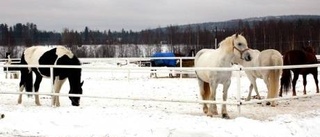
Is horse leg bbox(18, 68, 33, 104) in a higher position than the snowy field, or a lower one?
higher

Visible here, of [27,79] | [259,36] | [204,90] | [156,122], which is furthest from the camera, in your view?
Result: [259,36]

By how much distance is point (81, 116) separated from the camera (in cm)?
895

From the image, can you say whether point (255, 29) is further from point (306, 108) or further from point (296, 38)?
point (306, 108)

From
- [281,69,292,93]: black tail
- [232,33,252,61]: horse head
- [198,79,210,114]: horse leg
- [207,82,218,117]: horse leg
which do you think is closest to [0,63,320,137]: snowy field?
[207,82,218,117]: horse leg

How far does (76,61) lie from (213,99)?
456 centimetres

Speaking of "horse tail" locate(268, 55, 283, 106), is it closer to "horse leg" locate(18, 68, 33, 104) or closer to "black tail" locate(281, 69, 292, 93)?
"black tail" locate(281, 69, 292, 93)

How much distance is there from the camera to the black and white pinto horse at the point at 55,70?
37.4 ft

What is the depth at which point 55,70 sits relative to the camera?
37.5ft

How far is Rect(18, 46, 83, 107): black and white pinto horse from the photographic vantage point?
11.4 m

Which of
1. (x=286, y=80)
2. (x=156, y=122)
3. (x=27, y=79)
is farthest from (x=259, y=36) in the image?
(x=156, y=122)

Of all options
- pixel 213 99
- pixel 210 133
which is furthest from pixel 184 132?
pixel 213 99

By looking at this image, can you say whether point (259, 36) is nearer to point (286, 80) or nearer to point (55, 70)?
point (286, 80)

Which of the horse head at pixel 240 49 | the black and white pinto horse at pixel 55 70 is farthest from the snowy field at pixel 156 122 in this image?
the horse head at pixel 240 49

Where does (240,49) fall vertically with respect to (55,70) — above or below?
above
